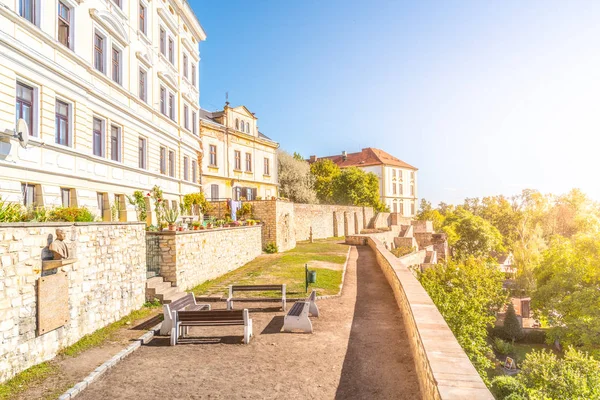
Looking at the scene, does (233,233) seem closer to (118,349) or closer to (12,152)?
(12,152)

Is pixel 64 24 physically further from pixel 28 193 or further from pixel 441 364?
pixel 441 364

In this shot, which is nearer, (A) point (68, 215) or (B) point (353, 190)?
(A) point (68, 215)

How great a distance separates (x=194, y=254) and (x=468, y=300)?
54.7ft

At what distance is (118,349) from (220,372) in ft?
8.59

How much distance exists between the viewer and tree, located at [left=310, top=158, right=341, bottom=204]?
54.8 meters

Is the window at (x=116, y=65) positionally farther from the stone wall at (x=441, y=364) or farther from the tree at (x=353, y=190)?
the tree at (x=353, y=190)

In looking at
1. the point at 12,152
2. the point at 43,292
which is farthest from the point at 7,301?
the point at 12,152

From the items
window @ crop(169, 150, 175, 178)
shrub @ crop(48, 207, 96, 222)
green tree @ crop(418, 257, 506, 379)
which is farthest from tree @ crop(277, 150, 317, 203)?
shrub @ crop(48, 207, 96, 222)

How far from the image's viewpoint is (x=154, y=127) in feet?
64.1

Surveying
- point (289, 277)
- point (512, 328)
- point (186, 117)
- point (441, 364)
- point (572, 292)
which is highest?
point (186, 117)

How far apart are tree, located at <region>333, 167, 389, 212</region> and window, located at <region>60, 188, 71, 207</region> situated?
4327 cm

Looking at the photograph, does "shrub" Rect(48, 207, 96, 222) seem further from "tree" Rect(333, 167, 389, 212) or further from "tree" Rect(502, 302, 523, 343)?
"tree" Rect(333, 167, 389, 212)

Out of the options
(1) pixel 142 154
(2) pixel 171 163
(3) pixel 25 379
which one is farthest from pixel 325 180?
(3) pixel 25 379

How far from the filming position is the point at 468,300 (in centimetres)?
2234
